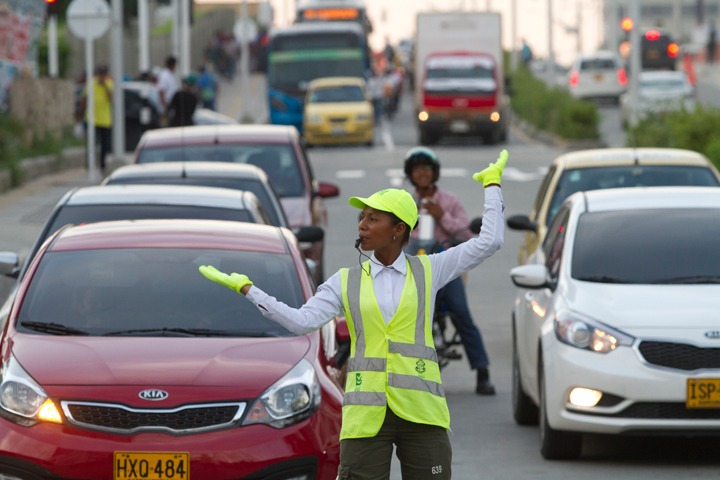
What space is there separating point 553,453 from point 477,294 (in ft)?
27.1

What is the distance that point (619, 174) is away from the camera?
1473 cm

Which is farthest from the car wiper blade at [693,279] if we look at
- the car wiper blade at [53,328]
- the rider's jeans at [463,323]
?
the car wiper blade at [53,328]

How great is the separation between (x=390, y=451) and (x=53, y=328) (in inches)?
104

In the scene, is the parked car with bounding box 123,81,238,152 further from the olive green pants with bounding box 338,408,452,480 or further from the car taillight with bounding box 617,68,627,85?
the car taillight with bounding box 617,68,627,85

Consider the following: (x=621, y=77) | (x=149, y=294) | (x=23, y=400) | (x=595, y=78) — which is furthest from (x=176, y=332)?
(x=621, y=77)

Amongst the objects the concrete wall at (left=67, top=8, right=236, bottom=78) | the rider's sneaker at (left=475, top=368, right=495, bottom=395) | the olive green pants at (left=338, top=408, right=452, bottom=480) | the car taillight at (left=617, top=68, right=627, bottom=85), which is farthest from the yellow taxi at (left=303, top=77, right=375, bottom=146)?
the olive green pants at (left=338, top=408, right=452, bottom=480)

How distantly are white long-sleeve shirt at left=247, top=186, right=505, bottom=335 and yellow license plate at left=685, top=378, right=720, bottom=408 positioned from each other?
3.08 meters

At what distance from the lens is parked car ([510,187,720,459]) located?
9.59 m

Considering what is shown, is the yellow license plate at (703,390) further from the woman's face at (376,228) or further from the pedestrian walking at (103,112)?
the pedestrian walking at (103,112)

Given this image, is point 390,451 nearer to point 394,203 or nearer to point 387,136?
point 394,203

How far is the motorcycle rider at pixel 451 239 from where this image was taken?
40.5ft

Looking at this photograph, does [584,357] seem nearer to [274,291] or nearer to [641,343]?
[641,343]

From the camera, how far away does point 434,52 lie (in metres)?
51.8

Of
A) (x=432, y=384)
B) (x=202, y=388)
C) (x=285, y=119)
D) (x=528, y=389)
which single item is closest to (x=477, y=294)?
(x=528, y=389)
